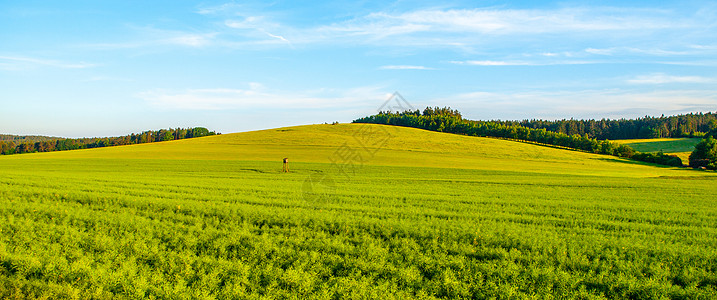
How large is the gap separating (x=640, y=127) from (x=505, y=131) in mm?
76293

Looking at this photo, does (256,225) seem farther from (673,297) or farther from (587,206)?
(587,206)

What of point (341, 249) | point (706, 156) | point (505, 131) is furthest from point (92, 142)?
point (706, 156)

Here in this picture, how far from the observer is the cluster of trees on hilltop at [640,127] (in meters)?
138

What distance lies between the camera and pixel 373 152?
5969 centimetres

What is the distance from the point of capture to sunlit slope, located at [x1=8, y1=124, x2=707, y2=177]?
5206 centimetres

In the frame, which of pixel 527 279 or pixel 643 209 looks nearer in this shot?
pixel 527 279

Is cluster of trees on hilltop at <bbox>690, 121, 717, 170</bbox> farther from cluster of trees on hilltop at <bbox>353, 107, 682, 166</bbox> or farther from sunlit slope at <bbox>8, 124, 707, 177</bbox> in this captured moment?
sunlit slope at <bbox>8, 124, 707, 177</bbox>

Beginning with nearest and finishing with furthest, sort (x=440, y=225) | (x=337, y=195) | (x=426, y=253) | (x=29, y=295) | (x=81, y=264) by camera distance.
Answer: (x=29, y=295), (x=81, y=264), (x=426, y=253), (x=440, y=225), (x=337, y=195)

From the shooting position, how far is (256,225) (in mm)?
11594

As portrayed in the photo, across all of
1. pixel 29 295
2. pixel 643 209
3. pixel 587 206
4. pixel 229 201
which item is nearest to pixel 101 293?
pixel 29 295

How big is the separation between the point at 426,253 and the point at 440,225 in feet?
8.20

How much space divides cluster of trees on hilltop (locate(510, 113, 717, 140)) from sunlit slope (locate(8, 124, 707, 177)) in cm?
6263

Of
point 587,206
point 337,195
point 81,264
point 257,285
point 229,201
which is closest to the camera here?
point 257,285

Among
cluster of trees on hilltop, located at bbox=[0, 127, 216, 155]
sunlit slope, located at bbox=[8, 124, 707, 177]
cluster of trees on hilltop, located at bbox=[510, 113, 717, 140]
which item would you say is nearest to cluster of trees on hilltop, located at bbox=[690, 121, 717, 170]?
sunlit slope, located at bbox=[8, 124, 707, 177]
